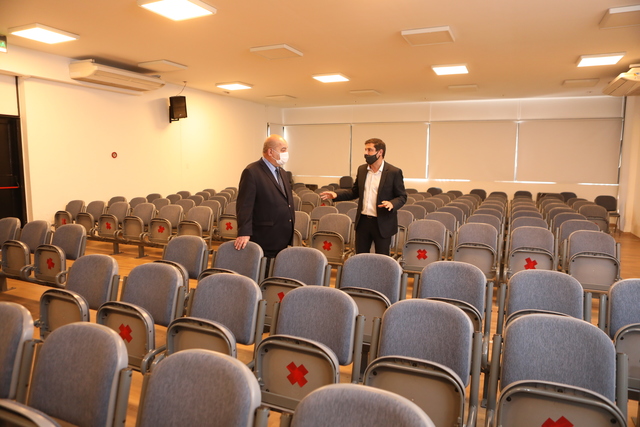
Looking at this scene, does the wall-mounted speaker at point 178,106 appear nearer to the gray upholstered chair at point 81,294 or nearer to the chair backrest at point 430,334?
the gray upholstered chair at point 81,294

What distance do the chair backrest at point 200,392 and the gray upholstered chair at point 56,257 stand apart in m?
3.58

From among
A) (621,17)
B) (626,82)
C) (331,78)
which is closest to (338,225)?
(621,17)

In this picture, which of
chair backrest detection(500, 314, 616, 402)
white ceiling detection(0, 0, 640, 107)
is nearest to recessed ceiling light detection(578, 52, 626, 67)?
white ceiling detection(0, 0, 640, 107)

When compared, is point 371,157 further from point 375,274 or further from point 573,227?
point 573,227

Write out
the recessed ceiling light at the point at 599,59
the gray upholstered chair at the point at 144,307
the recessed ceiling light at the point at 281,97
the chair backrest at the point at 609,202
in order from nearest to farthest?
1. the gray upholstered chair at the point at 144,307
2. the recessed ceiling light at the point at 599,59
3. the chair backrest at the point at 609,202
4. the recessed ceiling light at the point at 281,97

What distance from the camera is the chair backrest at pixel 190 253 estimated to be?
447cm

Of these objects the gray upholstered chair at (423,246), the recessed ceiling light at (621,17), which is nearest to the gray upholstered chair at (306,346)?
the gray upholstered chair at (423,246)

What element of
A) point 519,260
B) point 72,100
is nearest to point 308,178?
point 72,100

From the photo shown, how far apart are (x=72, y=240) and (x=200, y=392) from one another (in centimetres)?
445

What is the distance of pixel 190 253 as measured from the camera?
14.9 ft

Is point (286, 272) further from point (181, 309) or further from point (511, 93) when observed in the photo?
point (511, 93)

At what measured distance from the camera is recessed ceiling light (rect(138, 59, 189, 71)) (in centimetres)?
910

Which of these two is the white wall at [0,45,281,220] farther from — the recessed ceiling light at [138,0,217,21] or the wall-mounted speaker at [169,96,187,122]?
the recessed ceiling light at [138,0,217,21]

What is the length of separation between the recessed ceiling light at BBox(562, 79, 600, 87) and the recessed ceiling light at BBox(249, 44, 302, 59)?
6.72 m
